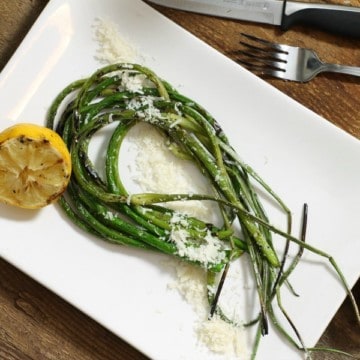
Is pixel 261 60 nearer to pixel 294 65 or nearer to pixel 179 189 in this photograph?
pixel 294 65

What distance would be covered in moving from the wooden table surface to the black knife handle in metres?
0.04

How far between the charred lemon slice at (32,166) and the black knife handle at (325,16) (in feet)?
2.02

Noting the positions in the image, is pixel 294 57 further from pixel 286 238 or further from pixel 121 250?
pixel 121 250

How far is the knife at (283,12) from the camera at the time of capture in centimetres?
157

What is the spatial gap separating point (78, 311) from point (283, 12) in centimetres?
84

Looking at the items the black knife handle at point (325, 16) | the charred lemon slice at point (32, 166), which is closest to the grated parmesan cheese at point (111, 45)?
the charred lemon slice at point (32, 166)

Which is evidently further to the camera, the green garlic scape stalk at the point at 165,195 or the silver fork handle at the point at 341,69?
the silver fork handle at the point at 341,69

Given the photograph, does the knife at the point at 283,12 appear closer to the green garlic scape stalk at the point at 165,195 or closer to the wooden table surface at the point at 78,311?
the wooden table surface at the point at 78,311

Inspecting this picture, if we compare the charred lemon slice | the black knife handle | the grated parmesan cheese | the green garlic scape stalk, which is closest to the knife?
the black knife handle

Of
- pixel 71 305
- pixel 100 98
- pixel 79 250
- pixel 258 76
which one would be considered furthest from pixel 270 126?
pixel 71 305

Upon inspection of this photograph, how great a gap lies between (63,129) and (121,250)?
0.29 m

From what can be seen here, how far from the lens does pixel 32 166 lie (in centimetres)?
136

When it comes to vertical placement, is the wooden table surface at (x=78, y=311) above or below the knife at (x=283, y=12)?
below

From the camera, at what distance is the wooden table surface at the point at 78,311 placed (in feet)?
5.08
